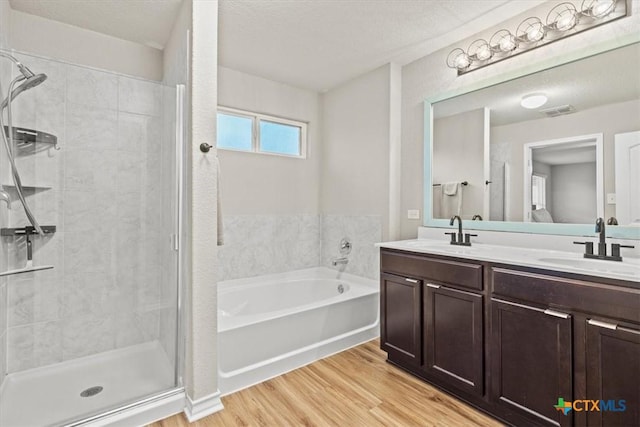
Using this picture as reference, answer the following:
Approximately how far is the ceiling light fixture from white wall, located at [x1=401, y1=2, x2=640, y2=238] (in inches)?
6.8

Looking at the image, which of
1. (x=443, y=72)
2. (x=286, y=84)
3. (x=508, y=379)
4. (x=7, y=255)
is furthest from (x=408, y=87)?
(x=7, y=255)

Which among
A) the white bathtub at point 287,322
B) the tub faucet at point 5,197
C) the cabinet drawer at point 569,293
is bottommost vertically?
the white bathtub at point 287,322

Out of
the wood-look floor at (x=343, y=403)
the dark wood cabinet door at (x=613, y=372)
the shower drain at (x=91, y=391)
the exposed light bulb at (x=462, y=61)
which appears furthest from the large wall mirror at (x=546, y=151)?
the shower drain at (x=91, y=391)

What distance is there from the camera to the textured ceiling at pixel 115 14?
2.11 metres

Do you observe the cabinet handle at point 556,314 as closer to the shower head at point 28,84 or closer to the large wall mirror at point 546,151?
the large wall mirror at point 546,151

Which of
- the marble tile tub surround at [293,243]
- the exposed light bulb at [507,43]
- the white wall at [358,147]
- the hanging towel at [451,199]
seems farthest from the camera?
the marble tile tub surround at [293,243]

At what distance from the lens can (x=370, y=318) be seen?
287 cm

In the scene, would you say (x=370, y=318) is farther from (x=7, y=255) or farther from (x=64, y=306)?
(x=7, y=255)

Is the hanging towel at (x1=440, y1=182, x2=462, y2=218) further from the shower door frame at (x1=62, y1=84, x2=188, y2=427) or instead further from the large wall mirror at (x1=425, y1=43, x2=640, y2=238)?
the shower door frame at (x1=62, y1=84, x2=188, y2=427)

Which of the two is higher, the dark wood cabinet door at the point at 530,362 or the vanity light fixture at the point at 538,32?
the vanity light fixture at the point at 538,32

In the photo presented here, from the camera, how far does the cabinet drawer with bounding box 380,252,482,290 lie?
1825 mm

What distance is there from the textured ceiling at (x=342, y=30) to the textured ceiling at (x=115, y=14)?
1.32ft

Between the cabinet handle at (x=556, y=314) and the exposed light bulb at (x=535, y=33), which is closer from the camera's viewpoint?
the cabinet handle at (x=556, y=314)

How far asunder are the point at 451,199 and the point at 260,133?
6.78 feet
